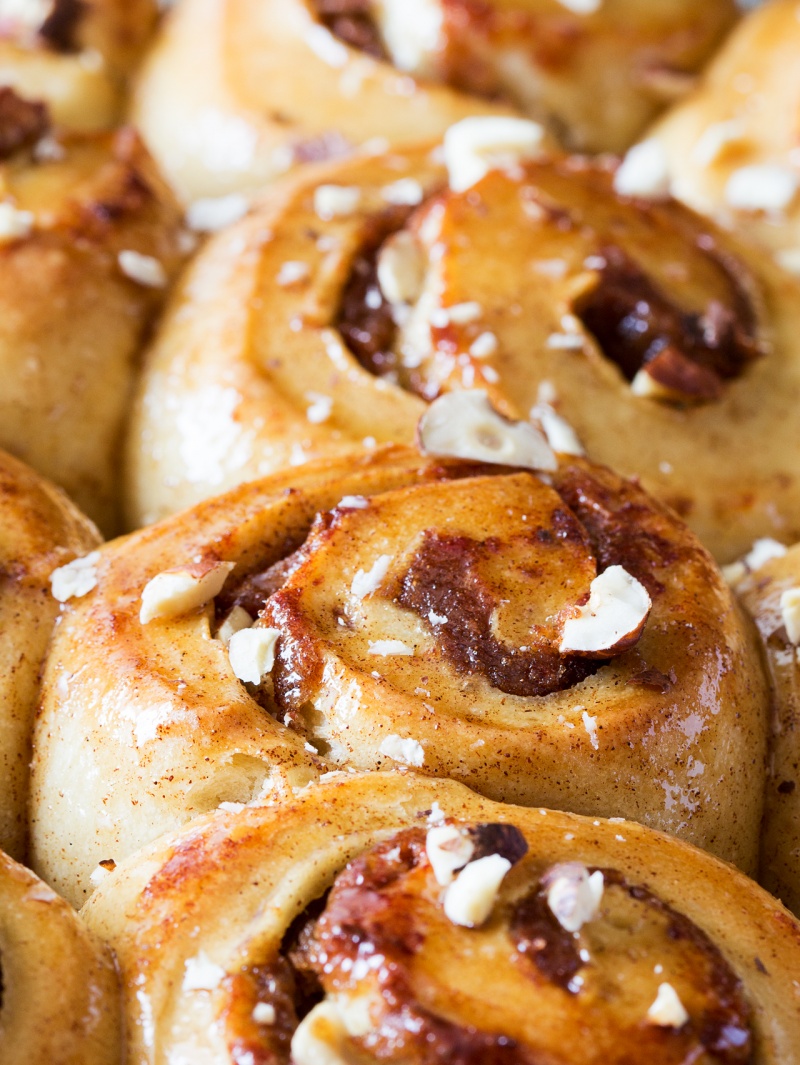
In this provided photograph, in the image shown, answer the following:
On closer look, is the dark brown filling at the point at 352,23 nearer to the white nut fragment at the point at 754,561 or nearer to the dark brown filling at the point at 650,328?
the dark brown filling at the point at 650,328

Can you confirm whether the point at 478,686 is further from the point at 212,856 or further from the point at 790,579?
the point at 790,579

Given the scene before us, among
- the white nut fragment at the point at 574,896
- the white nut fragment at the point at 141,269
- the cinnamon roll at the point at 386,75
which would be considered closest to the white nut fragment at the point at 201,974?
the white nut fragment at the point at 574,896

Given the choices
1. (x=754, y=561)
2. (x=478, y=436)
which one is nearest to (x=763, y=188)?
(x=754, y=561)

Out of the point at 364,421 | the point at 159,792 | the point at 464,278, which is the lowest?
the point at 159,792

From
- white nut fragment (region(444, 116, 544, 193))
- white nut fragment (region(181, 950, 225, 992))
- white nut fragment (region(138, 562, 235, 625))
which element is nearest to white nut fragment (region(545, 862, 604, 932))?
white nut fragment (region(181, 950, 225, 992))

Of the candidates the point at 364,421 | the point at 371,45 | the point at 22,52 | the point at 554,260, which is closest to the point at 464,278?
the point at 554,260

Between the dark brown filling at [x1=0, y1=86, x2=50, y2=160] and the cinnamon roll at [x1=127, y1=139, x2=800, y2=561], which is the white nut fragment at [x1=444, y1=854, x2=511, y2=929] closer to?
the cinnamon roll at [x1=127, y1=139, x2=800, y2=561]

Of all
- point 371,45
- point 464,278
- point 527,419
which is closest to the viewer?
point 527,419
